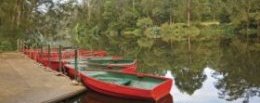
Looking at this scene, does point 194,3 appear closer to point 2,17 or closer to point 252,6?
point 252,6

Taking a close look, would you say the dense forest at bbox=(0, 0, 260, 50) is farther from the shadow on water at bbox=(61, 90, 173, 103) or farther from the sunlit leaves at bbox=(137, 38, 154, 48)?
the shadow on water at bbox=(61, 90, 173, 103)

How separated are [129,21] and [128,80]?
59700 mm

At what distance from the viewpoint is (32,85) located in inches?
670

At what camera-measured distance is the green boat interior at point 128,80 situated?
18198 millimetres

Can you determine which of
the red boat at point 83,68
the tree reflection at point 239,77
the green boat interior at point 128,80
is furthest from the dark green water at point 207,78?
the red boat at point 83,68

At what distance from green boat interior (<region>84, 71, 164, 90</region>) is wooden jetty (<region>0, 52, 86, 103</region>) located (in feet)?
5.54

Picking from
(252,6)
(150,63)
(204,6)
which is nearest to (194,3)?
(204,6)

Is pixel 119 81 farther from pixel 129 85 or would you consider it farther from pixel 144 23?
pixel 144 23

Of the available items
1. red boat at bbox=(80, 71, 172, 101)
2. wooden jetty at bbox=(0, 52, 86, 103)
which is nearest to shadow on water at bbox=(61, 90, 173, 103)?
red boat at bbox=(80, 71, 172, 101)

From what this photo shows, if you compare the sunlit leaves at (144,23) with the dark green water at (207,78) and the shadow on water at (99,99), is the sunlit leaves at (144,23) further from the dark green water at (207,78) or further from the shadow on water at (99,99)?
the shadow on water at (99,99)

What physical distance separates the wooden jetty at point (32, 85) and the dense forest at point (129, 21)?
29.1 ft

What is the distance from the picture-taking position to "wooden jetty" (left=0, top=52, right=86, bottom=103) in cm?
1466

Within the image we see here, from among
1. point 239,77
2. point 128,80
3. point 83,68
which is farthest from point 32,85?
point 239,77

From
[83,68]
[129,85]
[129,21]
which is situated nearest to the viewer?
[129,85]
